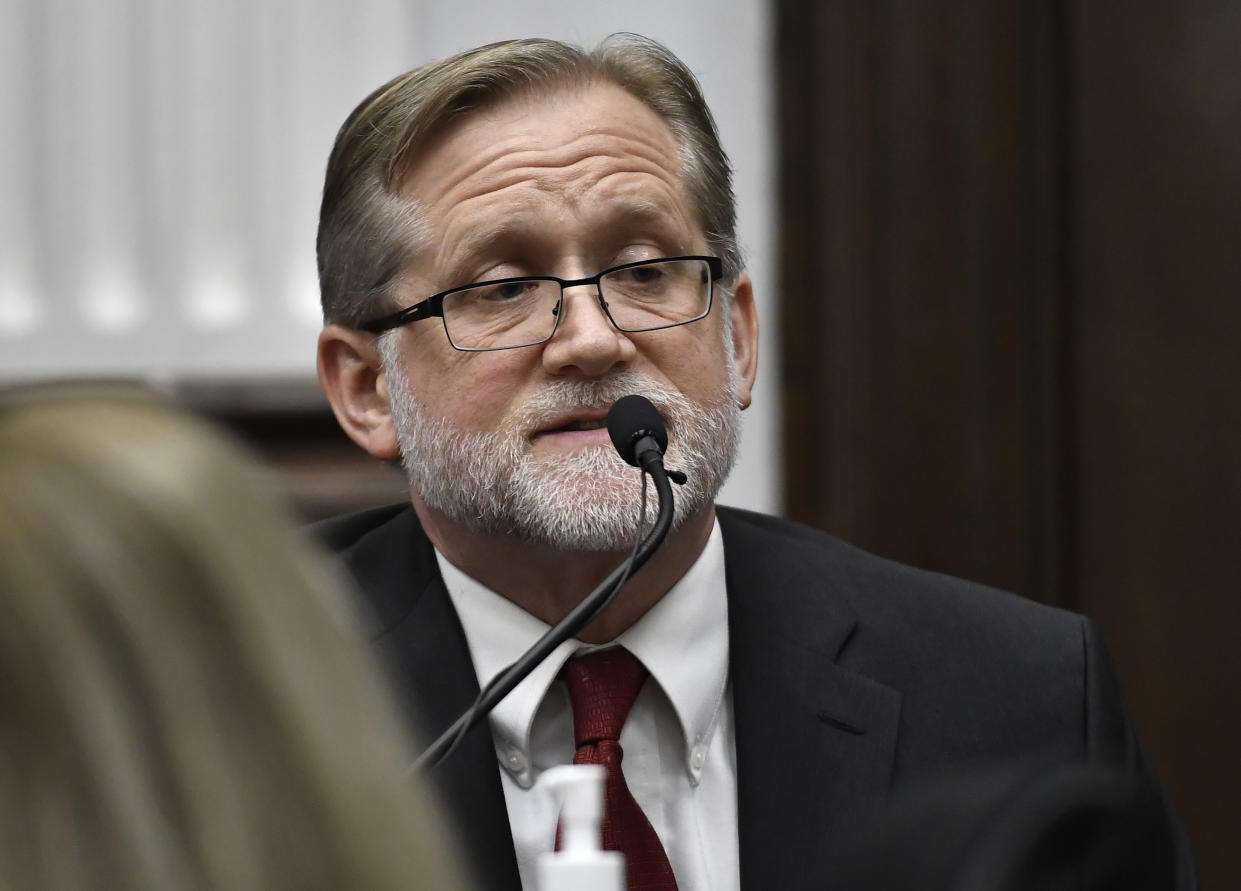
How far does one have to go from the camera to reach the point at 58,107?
8.25 feet

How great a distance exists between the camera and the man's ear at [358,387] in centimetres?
179

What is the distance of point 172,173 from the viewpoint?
2512 millimetres

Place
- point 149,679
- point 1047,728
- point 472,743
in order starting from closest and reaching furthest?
point 149,679 → point 472,743 → point 1047,728

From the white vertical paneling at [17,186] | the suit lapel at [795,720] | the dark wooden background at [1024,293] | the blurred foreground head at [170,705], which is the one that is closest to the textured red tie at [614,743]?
the suit lapel at [795,720]

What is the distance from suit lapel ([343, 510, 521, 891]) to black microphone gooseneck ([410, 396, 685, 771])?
6.8 inches

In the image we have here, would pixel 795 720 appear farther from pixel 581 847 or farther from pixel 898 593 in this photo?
pixel 581 847

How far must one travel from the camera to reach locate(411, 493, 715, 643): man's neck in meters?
1.63

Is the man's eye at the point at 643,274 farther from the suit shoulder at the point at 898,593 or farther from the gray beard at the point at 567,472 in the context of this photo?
the suit shoulder at the point at 898,593

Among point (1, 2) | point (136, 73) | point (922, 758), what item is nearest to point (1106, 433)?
point (922, 758)

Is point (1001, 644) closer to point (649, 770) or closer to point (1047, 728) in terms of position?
point (1047, 728)

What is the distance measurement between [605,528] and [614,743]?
0.66ft

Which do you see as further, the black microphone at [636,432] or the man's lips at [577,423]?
the man's lips at [577,423]

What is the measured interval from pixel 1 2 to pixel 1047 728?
1890 millimetres

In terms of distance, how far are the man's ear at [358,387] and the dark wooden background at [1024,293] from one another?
940mm
